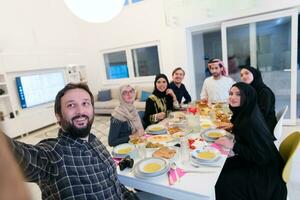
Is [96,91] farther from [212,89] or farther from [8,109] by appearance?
[212,89]

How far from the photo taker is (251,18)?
368cm

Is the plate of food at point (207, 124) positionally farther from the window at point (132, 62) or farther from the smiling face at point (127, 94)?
the window at point (132, 62)

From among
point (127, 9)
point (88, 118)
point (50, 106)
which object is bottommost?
point (50, 106)

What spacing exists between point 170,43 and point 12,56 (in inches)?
154

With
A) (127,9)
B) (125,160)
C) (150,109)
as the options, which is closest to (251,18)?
(150,109)

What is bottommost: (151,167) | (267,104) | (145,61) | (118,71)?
(151,167)

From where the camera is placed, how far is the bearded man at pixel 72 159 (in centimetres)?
103

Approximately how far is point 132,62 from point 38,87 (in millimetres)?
2715

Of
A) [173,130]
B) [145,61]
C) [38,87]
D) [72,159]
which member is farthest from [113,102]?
[72,159]

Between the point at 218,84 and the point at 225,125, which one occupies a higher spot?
the point at 218,84

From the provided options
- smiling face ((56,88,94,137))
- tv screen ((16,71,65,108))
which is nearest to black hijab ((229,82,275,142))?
smiling face ((56,88,94,137))

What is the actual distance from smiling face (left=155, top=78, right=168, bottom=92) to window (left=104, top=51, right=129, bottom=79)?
11.9 feet

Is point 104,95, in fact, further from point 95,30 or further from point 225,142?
point 225,142

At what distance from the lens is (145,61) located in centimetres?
586
